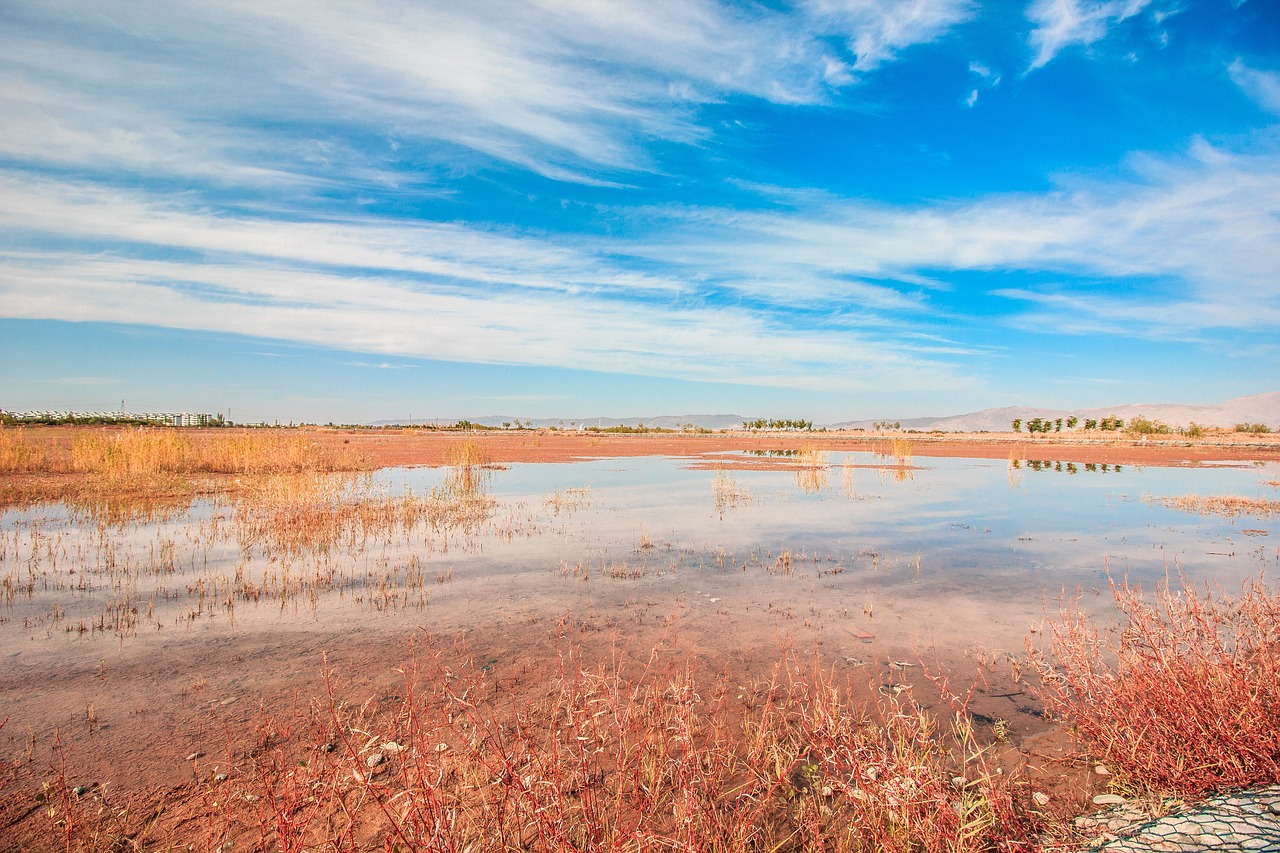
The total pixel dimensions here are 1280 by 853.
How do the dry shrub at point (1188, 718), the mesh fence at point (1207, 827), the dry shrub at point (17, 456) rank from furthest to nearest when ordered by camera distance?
the dry shrub at point (17, 456) → the dry shrub at point (1188, 718) → the mesh fence at point (1207, 827)

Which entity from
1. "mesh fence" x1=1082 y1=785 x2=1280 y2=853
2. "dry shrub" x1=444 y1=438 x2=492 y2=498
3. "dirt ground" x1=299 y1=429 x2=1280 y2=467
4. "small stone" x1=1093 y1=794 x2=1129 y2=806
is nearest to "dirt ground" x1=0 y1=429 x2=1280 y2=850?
"small stone" x1=1093 y1=794 x2=1129 y2=806

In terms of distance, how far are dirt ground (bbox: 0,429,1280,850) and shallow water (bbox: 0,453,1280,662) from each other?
37 cm

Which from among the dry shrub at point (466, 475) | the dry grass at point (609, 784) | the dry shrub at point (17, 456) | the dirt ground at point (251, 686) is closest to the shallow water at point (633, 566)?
the dirt ground at point (251, 686)

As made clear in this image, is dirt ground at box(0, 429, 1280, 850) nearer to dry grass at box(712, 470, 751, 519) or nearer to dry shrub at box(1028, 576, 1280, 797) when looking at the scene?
dry shrub at box(1028, 576, 1280, 797)

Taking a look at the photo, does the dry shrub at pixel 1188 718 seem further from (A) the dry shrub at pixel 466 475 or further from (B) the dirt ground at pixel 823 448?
(B) the dirt ground at pixel 823 448

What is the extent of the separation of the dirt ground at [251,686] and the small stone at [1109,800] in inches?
3.8

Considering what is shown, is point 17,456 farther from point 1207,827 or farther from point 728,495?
point 1207,827

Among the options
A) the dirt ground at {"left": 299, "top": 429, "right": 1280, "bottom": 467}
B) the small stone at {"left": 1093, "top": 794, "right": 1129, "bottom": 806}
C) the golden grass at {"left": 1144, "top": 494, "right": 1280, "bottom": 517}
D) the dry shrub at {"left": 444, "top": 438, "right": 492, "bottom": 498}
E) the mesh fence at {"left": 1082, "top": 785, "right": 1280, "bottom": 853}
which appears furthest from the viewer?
the dirt ground at {"left": 299, "top": 429, "right": 1280, "bottom": 467}

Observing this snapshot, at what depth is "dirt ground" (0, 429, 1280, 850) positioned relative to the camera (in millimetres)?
4879

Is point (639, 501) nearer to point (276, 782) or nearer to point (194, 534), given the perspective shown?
point (194, 534)

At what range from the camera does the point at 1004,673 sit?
24.2 feet

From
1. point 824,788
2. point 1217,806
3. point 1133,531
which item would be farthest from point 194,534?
point 1133,531

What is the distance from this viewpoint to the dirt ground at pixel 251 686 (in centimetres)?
488

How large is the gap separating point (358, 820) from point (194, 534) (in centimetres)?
1309
